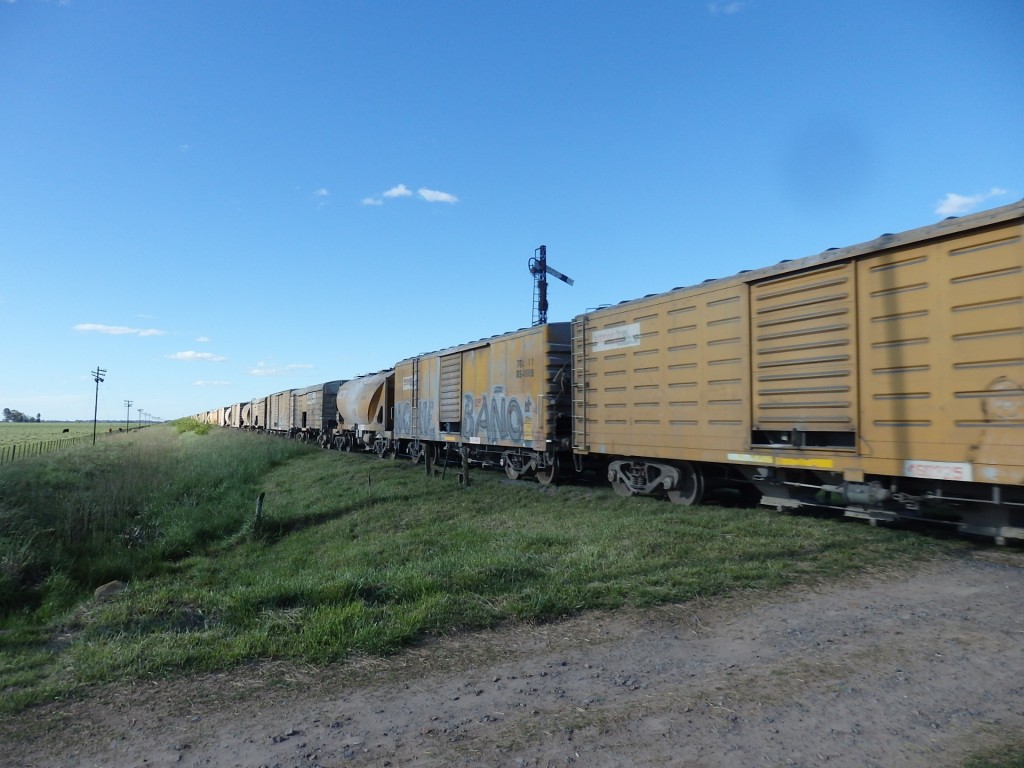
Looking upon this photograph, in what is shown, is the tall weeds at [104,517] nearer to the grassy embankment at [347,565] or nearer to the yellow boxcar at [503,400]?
the grassy embankment at [347,565]

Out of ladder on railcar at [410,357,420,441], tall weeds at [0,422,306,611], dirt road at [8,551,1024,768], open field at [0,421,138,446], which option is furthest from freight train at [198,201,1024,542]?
open field at [0,421,138,446]

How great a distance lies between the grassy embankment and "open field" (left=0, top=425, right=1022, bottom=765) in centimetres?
3

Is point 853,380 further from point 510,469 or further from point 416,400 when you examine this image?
point 416,400

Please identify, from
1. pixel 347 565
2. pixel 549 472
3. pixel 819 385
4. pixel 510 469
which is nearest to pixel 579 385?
pixel 549 472

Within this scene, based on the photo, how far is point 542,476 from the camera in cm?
1440

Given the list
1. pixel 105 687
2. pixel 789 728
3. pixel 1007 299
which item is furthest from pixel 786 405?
pixel 105 687

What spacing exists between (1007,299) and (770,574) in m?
3.65

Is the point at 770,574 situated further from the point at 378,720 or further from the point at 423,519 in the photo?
the point at 423,519

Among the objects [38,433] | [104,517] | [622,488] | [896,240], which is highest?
[896,240]

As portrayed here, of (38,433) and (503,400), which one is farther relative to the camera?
(38,433)

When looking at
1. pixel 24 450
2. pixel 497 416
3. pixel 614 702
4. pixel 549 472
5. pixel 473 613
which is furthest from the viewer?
pixel 24 450

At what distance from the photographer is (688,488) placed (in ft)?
34.8

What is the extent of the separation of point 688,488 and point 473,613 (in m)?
6.14

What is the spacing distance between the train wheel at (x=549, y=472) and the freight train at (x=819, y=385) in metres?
0.05
